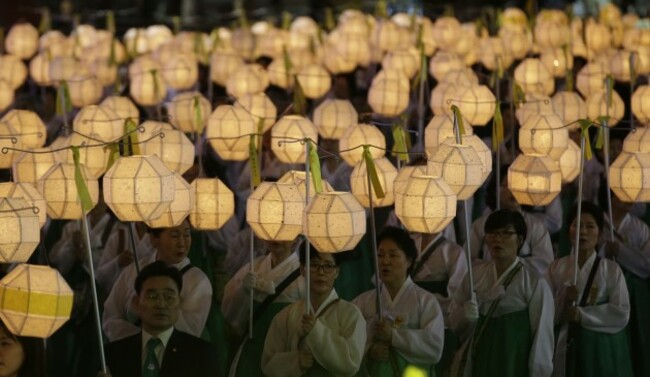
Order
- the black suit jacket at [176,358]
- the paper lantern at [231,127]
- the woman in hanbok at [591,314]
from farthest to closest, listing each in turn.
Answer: the paper lantern at [231,127]
the woman in hanbok at [591,314]
the black suit jacket at [176,358]

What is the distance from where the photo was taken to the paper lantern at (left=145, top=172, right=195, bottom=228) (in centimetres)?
994

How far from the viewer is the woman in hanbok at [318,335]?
349 inches

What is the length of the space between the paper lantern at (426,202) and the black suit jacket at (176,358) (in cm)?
181

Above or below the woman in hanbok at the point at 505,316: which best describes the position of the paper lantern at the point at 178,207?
above

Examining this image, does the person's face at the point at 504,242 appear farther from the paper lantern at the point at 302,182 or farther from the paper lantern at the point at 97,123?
the paper lantern at the point at 97,123

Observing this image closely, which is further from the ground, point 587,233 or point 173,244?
point 173,244

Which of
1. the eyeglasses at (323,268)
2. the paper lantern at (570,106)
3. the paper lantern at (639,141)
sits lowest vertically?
the eyeglasses at (323,268)

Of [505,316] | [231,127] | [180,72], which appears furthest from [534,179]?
[180,72]

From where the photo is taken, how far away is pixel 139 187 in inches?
369

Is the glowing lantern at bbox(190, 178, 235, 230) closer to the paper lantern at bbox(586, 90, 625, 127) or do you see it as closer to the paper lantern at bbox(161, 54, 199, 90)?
the paper lantern at bbox(586, 90, 625, 127)

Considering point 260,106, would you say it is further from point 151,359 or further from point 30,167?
point 151,359

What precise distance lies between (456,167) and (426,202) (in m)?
0.52

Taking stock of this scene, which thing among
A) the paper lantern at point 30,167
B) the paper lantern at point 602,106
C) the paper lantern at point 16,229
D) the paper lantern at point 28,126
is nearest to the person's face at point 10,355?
the paper lantern at point 16,229

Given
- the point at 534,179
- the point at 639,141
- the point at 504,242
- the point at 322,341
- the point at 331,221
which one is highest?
the point at 331,221
